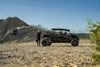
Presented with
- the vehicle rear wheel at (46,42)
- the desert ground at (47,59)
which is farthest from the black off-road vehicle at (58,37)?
the desert ground at (47,59)

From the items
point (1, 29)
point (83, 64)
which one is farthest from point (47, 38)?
point (1, 29)

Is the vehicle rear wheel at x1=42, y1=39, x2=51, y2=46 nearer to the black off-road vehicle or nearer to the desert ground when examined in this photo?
the black off-road vehicle

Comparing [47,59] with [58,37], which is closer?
[47,59]

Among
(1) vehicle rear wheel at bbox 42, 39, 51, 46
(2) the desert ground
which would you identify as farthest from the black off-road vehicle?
(2) the desert ground

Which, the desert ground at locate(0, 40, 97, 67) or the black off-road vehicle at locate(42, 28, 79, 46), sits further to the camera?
the black off-road vehicle at locate(42, 28, 79, 46)

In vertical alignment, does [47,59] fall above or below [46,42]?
below

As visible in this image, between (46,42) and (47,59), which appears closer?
(47,59)

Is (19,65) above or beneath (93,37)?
beneath

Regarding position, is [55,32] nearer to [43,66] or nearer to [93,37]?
[43,66]

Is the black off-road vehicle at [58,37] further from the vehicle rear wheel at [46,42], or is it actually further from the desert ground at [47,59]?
the desert ground at [47,59]

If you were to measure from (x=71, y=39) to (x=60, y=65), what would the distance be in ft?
67.6

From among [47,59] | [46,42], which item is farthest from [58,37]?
[47,59]

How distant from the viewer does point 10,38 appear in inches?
2437

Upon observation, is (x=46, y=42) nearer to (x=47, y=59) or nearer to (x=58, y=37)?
(x=58, y=37)
